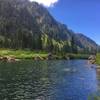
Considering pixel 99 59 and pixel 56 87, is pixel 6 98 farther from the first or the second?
pixel 99 59

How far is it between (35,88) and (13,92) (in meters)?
7.14

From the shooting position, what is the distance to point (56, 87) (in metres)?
68.5

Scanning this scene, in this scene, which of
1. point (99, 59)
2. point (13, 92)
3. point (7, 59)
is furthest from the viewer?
point (7, 59)

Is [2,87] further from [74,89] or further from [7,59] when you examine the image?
[7,59]

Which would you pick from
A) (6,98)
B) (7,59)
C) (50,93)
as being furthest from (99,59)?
(6,98)

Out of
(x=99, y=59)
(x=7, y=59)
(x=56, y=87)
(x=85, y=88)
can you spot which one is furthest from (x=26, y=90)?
(x=7, y=59)

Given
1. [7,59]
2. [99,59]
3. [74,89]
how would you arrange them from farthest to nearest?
[7,59] < [99,59] < [74,89]

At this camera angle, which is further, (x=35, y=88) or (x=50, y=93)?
(x=35, y=88)

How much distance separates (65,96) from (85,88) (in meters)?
11.9

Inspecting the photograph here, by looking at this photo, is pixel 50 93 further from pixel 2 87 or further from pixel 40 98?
pixel 2 87

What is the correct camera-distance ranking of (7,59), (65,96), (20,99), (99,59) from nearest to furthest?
(20,99), (65,96), (99,59), (7,59)

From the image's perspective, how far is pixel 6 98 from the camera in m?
53.7

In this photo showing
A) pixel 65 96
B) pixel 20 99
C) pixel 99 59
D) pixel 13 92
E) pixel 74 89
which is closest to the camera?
pixel 20 99

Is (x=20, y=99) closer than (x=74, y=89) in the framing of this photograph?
Yes
